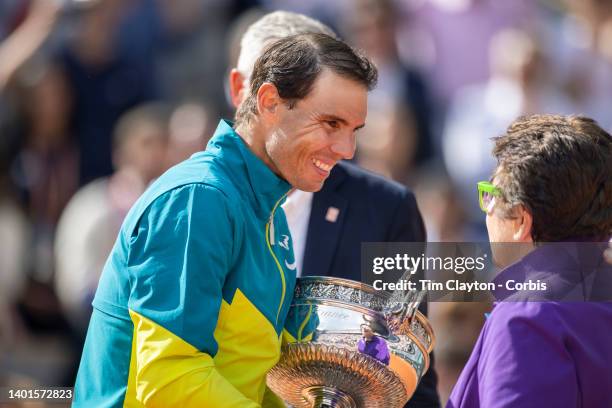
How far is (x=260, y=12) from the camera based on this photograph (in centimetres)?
723

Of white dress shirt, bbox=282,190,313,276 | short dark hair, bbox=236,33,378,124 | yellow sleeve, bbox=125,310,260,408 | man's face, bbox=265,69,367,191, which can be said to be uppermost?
short dark hair, bbox=236,33,378,124

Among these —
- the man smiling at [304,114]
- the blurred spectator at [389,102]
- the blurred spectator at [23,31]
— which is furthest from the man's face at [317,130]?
the blurred spectator at [23,31]

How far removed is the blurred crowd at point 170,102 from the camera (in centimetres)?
658

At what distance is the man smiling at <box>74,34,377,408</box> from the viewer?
2703mm

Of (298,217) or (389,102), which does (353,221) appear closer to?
(298,217)

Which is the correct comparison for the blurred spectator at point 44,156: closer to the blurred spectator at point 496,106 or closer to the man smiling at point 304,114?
the blurred spectator at point 496,106

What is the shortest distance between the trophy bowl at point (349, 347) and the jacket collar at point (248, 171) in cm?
28

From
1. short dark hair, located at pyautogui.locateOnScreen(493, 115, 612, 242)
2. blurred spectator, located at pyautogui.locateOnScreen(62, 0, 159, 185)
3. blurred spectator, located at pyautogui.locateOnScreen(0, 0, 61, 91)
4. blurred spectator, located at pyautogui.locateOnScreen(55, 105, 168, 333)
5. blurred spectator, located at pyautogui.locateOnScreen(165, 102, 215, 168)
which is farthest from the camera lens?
blurred spectator, located at pyautogui.locateOnScreen(62, 0, 159, 185)

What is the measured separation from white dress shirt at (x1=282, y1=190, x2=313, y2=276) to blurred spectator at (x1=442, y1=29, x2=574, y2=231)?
2.85 metres

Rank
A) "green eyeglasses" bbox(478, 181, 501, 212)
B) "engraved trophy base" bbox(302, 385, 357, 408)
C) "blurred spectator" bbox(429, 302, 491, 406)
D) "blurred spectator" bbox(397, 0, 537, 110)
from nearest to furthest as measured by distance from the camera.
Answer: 1. "green eyeglasses" bbox(478, 181, 501, 212)
2. "engraved trophy base" bbox(302, 385, 357, 408)
3. "blurred spectator" bbox(429, 302, 491, 406)
4. "blurred spectator" bbox(397, 0, 537, 110)

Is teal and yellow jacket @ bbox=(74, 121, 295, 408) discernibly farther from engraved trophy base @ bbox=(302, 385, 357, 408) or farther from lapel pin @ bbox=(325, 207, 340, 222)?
lapel pin @ bbox=(325, 207, 340, 222)

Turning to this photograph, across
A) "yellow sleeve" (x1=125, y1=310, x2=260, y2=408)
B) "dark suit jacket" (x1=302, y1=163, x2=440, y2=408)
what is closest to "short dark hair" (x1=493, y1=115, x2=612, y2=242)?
"yellow sleeve" (x1=125, y1=310, x2=260, y2=408)

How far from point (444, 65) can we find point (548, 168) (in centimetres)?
453

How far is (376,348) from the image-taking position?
3.01 meters
